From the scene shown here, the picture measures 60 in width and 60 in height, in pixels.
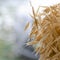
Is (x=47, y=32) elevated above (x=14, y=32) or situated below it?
above

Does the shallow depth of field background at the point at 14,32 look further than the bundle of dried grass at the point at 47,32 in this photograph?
Yes

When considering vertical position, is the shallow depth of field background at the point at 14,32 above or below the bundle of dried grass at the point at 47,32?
below

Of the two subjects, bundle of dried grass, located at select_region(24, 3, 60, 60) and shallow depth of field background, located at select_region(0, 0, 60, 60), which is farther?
shallow depth of field background, located at select_region(0, 0, 60, 60)

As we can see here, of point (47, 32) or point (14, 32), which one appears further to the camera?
point (14, 32)

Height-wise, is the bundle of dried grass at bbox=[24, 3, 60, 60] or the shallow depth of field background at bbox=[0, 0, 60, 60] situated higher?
the bundle of dried grass at bbox=[24, 3, 60, 60]
